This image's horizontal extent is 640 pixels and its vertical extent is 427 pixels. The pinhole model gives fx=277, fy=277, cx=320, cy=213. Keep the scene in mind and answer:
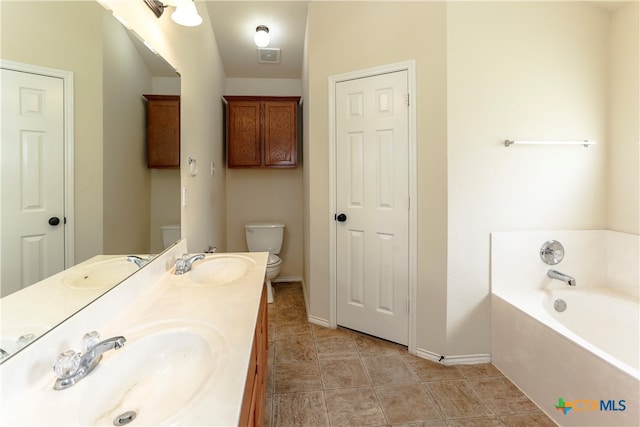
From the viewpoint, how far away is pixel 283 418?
57.6 inches

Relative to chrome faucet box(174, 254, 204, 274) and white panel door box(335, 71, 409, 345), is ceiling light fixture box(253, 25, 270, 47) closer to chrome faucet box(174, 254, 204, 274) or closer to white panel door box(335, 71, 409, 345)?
white panel door box(335, 71, 409, 345)

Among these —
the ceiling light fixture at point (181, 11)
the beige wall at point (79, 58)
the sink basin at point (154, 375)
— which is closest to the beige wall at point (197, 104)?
the ceiling light fixture at point (181, 11)

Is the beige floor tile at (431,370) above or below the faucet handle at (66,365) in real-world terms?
below

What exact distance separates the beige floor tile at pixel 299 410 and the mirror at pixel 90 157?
108 centimetres

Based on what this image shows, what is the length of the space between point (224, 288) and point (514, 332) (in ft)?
5.75

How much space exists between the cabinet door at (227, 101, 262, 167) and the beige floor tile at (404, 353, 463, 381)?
257 centimetres

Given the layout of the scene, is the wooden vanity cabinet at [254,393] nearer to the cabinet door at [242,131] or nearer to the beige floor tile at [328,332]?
the beige floor tile at [328,332]

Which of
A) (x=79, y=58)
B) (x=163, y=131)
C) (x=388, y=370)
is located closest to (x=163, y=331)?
(x=79, y=58)

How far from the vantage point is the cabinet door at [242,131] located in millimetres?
3219

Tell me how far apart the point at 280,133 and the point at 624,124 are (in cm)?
290

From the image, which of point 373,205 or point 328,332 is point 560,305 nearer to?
point 373,205

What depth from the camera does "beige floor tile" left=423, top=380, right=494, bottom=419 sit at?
1496 mm

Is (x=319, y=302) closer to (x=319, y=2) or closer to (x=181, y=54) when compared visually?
(x=181, y=54)

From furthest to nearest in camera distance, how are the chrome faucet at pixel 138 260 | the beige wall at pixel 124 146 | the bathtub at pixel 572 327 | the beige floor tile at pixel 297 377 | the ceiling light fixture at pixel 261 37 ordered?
the ceiling light fixture at pixel 261 37 < the beige floor tile at pixel 297 377 < the bathtub at pixel 572 327 < the chrome faucet at pixel 138 260 < the beige wall at pixel 124 146
